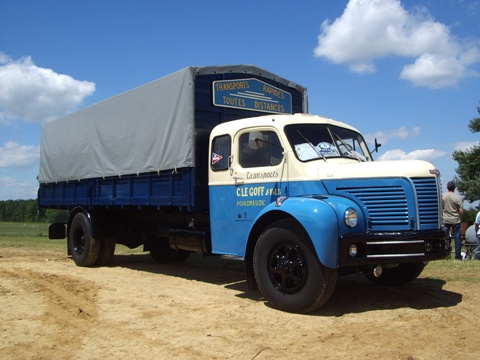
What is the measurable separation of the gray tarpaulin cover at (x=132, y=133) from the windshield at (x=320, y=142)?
1803mm

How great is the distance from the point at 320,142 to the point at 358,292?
216 centimetres

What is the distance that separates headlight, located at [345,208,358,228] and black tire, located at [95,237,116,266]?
647 centimetres

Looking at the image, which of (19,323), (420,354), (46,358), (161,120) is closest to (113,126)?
(161,120)

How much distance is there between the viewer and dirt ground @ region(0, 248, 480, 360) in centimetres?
448

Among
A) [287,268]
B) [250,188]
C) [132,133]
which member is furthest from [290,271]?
[132,133]

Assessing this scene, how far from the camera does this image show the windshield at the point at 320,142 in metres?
6.59

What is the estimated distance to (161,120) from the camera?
851cm

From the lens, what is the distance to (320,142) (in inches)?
268

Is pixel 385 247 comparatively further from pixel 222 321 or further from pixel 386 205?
pixel 222 321

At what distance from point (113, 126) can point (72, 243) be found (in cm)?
296

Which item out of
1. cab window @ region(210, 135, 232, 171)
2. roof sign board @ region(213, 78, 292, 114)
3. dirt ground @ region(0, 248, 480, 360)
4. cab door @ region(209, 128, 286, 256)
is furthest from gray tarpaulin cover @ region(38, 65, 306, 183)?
dirt ground @ region(0, 248, 480, 360)

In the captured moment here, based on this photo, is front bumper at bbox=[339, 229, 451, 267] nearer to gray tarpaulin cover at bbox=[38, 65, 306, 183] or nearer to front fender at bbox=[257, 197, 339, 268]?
front fender at bbox=[257, 197, 339, 268]

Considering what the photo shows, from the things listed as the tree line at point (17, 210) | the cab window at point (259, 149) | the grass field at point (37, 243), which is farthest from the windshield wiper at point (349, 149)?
the tree line at point (17, 210)

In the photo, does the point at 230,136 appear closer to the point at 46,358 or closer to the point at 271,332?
the point at 271,332
